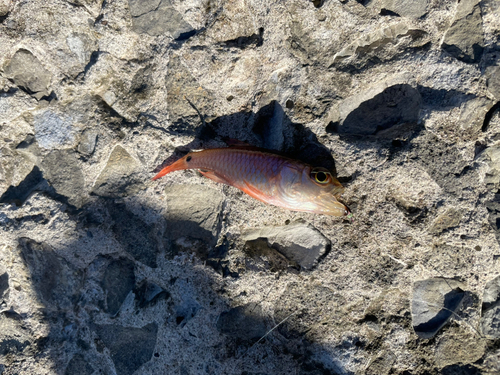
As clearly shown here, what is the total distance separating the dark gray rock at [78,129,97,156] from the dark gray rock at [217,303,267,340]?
1.89 m

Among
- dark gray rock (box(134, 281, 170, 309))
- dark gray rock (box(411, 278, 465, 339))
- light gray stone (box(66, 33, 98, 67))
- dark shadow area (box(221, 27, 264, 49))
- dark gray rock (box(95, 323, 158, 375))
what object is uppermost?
light gray stone (box(66, 33, 98, 67))

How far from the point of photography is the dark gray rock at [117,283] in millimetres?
2820

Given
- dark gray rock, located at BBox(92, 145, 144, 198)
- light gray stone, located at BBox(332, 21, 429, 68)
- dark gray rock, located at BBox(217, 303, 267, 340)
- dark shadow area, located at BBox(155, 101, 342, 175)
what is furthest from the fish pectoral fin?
light gray stone, located at BBox(332, 21, 429, 68)

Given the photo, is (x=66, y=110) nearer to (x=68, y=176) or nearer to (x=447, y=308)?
(x=68, y=176)

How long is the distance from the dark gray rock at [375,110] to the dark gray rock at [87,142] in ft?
6.89

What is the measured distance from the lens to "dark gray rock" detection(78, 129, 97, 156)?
280 centimetres

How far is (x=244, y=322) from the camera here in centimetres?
274

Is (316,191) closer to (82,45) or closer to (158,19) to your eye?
(158,19)

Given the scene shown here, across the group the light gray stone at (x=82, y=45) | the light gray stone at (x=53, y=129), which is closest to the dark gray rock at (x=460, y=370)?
the light gray stone at (x=53, y=129)

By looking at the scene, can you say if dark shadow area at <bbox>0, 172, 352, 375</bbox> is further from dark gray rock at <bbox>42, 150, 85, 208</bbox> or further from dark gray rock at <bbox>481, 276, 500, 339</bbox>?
dark gray rock at <bbox>481, 276, 500, 339</bbox>

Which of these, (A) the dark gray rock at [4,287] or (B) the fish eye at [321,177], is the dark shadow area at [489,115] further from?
(A) the dark gray rock at [4,287]

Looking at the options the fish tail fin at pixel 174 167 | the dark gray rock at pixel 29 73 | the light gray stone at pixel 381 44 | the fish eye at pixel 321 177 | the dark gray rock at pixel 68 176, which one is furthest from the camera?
the dark gray rock at pixel 68 176

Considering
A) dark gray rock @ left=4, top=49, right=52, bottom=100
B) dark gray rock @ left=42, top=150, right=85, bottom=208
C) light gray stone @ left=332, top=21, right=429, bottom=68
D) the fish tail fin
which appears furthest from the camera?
dark gray rock @ left=42, top=150, right=85, bottom=208

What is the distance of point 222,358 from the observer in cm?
275
